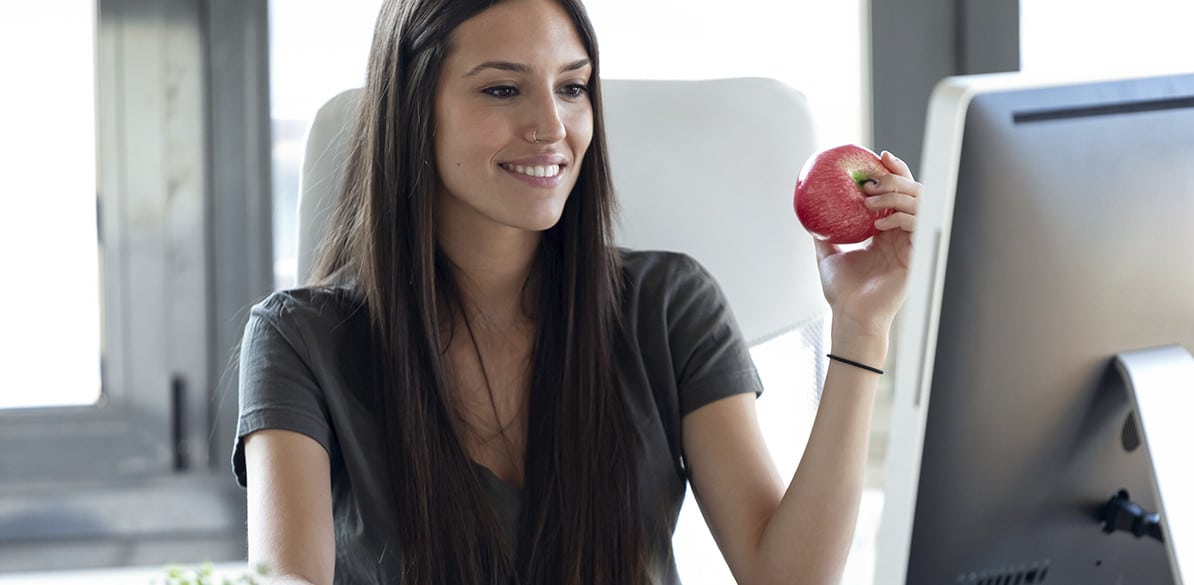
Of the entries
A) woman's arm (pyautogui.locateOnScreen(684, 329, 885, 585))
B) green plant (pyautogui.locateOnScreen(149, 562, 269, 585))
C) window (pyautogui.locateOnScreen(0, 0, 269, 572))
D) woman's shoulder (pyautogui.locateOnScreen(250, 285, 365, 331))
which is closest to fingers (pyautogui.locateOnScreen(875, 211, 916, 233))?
woman's arm (pyautogui.locateOnScreen(684, 329, 885, 585))

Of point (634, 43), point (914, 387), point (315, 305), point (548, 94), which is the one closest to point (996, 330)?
point (914, 387)

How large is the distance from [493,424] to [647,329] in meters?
0.21

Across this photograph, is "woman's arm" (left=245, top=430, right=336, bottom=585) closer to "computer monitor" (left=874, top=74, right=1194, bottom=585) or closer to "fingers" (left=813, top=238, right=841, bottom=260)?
"fingers" (left=813, top=238, right=841, bottom=260)

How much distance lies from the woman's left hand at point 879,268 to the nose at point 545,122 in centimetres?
35

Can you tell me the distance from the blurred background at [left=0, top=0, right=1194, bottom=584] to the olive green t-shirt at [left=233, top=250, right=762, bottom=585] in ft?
2.94

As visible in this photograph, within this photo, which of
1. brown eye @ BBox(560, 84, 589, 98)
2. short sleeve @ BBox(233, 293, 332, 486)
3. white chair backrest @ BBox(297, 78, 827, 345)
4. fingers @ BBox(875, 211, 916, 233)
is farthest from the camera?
white chair backrest @ BBox(297, 78, 827, 345)

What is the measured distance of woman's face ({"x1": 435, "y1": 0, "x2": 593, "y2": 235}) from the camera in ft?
4.49

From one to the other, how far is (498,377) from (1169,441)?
0.89 meters

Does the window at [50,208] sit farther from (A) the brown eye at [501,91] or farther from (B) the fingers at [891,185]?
(B) the fingers at [891,185]

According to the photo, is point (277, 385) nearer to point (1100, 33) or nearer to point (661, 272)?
point (661, 272)

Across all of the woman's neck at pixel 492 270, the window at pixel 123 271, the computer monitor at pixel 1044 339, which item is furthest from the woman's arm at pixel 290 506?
the window at pixel 123 271

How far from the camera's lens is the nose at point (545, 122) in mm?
1363

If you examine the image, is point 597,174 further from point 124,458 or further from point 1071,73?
point 124,458

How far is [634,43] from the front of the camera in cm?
236
